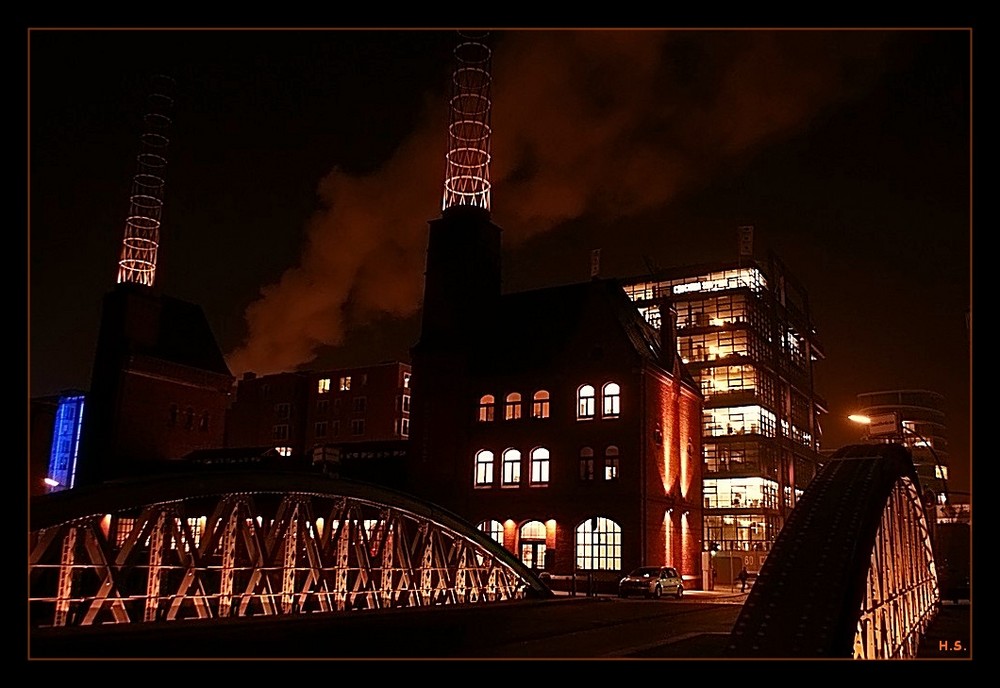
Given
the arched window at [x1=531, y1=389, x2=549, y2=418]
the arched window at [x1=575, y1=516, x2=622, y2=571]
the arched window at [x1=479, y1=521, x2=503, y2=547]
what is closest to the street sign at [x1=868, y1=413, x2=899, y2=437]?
the arched window at [x1=575, y1=516, x2=622, y2=571]

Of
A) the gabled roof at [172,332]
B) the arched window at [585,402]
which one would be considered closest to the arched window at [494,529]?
the arched window at [585,402]

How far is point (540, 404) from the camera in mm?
46188

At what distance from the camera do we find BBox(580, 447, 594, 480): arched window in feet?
145

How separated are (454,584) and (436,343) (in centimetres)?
2184

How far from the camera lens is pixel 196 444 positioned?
64.9m

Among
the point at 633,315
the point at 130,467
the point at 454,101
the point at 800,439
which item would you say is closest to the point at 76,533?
the point at 454,101

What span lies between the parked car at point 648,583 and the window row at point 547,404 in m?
7.48

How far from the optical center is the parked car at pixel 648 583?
127ft

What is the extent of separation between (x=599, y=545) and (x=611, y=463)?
3.53m

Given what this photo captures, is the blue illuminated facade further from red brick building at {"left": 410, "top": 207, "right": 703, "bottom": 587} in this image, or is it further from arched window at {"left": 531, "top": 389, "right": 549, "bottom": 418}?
arched window at {"left": 531, "top": 389, "right": 549, "bottom": 418}

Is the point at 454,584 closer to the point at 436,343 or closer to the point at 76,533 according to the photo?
the point at 76,533

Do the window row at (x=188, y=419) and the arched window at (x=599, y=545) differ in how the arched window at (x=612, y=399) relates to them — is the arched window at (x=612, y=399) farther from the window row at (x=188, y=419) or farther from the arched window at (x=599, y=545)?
the window row at (x=188, y=419)

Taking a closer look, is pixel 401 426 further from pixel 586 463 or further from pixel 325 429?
pixel 586 463

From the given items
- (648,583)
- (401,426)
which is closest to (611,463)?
(648,583)
